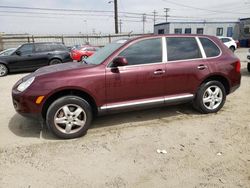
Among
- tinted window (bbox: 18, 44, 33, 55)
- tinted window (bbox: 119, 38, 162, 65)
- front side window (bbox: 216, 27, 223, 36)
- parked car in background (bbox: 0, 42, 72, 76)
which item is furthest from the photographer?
front side window (bbox: 216, 27, 223, 36)

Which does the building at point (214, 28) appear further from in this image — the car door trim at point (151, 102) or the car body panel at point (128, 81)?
the car door trim at point (151, 102)

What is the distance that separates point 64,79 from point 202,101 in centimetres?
280

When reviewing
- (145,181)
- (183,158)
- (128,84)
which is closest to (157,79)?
(128,84)

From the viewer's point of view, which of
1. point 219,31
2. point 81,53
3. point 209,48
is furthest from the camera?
point 219,31

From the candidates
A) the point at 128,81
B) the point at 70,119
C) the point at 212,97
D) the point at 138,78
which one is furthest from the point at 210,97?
the point at 70,119

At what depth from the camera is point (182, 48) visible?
4.43 metres

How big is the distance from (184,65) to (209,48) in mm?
804

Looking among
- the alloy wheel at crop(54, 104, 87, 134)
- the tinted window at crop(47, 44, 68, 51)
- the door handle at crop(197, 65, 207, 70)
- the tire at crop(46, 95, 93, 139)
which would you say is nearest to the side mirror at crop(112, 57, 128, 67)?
the tire at crop(46, 95, 93, 139)

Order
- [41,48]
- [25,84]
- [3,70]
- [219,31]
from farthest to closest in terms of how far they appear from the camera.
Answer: [219,31] → [41,48] → [3,70] → [25,84]

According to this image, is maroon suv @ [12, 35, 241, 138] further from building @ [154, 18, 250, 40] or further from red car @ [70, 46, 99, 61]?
building @ [154, 18, 250, 40]

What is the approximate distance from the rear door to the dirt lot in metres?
0.67

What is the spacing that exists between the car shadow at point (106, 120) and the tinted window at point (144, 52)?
1.22 metres

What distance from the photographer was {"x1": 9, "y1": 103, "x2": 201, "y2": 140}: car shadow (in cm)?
402

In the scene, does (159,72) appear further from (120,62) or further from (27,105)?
(27,105)
